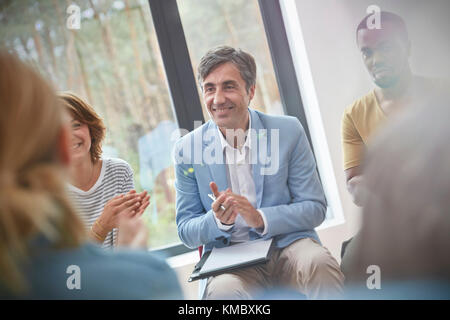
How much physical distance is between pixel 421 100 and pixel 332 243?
1.88 ft

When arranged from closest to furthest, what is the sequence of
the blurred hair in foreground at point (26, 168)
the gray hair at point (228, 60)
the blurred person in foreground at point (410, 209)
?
the blurred hair in foreground at point (26, 168) → the blurred person in foreground at point (410, 209) → the gray hair at point (228, 60)

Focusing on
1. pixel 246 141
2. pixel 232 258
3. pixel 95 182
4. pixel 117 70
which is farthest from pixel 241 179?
pixel 117 70

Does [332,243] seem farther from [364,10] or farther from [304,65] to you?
[364,10]

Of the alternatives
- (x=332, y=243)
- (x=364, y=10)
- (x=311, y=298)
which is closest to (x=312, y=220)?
(x=332, y=243)

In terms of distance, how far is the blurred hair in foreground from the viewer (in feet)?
2.53

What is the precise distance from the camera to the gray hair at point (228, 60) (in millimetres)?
1573

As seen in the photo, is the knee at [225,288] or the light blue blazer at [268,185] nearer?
the knee at [225,288]

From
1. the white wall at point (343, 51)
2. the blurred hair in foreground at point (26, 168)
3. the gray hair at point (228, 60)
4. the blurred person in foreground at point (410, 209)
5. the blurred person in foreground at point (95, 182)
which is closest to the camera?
the blurred hair in foreground at point (26, 168)

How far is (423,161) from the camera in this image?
3.40 ft
